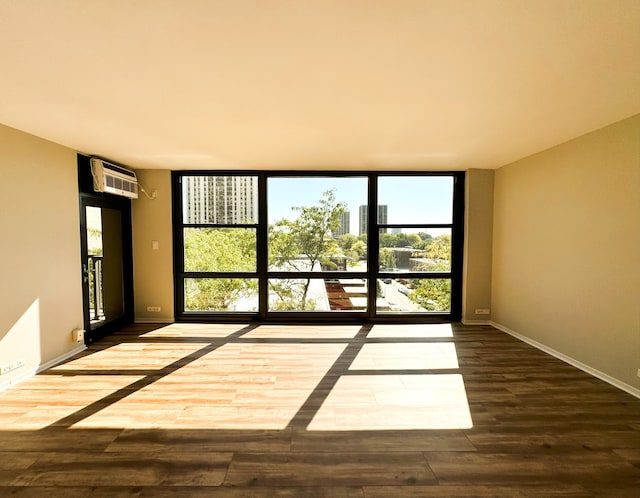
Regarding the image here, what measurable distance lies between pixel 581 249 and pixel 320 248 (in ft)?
11.0

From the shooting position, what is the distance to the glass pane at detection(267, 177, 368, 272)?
5.01 m

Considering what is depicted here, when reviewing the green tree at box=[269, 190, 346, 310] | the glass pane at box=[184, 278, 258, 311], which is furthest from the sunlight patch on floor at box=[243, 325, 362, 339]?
the glass pane at box=[184, 278, 258, 311]

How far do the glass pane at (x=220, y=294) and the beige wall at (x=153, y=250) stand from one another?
1.01 ft

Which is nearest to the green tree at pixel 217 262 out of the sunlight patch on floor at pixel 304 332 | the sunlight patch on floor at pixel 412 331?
the sunlight patch on floor at pixel 304 332

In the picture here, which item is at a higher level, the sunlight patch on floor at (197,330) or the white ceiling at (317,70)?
the white ceiling at (317,70)

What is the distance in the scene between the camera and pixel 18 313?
296 cm

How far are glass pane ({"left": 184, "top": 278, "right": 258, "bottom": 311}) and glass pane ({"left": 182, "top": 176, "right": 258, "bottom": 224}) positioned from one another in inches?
42.6

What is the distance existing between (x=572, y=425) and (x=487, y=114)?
2576 mm

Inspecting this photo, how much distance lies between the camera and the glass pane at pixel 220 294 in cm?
506

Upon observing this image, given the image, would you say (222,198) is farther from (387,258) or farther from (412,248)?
(412,248)

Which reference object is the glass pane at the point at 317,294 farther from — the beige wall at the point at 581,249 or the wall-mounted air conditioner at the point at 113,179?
the wall-mounted air conditioner at the point at 113,179

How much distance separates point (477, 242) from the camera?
487 centimetres

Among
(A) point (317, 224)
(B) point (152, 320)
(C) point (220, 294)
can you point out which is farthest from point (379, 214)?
(B) point (152, 320)

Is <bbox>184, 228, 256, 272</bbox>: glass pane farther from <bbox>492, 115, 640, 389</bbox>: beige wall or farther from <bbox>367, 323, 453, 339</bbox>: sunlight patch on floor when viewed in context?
<bbox>492, 115, 640, 389</bbox>: beige wall
